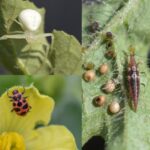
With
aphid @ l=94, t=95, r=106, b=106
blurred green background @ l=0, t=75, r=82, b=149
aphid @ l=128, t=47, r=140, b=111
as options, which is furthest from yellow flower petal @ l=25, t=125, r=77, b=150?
aphid @ l=128, t=47, r=140, b=111

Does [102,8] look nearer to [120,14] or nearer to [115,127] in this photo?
[120,14]

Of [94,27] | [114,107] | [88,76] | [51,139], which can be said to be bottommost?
[51,139]

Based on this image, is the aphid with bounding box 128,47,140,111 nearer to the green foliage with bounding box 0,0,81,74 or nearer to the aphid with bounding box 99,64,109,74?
the aphid with bounding box 99,64,109,74

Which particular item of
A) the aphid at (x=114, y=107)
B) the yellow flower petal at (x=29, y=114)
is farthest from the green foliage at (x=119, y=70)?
the yellow flower petal at (x=29, y=114)

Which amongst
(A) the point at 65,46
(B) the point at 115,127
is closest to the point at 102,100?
(B) the point at 115,127

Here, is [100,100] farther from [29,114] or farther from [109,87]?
[29,114]

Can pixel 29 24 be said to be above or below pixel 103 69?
above

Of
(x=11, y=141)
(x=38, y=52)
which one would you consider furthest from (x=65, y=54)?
(x=11, y=141)
